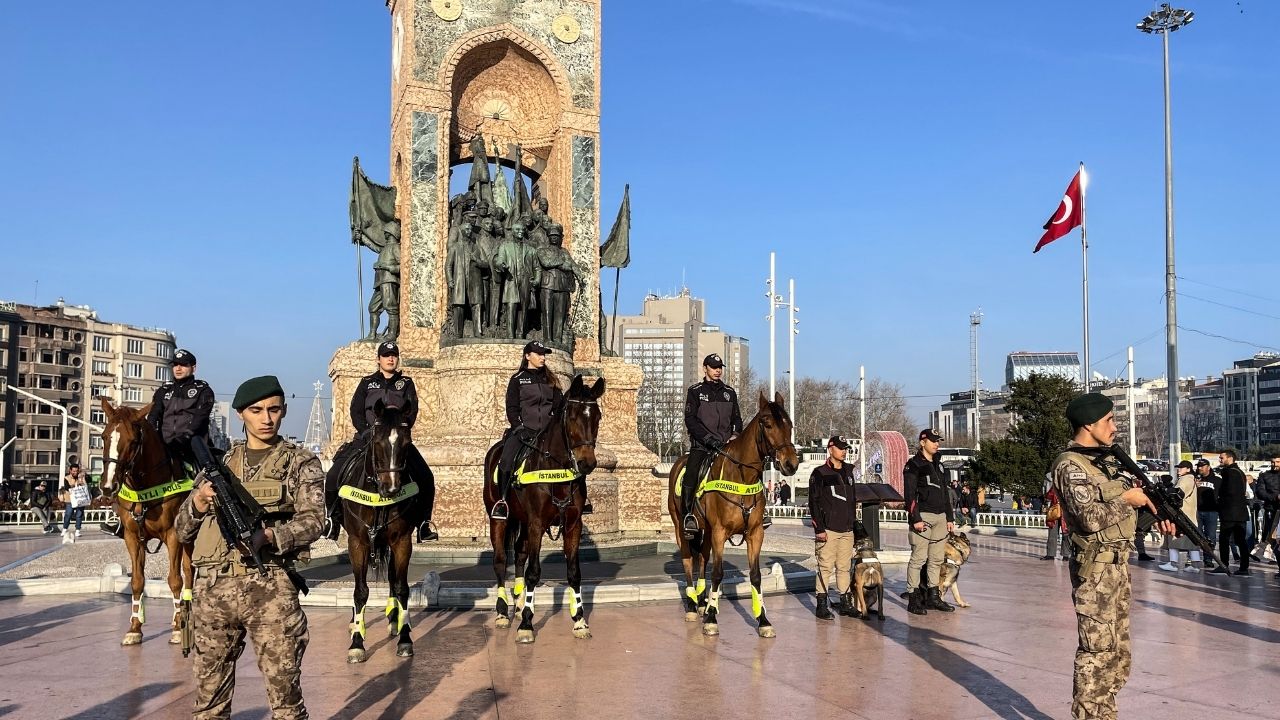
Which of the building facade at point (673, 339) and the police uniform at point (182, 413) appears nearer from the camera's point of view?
the police uniform at point (182, 413)

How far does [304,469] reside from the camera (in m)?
5.57

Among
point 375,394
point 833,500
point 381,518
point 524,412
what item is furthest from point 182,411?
point 833,500

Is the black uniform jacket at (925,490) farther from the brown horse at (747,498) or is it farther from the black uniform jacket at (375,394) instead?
the black uniform jacket at (375,394)

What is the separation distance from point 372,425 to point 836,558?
5436 millimetres

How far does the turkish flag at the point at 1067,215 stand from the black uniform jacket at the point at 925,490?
20917mm

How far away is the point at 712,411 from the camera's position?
1178 cm

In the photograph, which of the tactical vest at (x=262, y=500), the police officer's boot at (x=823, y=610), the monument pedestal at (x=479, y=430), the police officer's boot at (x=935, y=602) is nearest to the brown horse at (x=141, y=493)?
the tactical vest at (x=262, y=500)

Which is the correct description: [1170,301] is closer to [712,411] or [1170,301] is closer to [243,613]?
[712,411]

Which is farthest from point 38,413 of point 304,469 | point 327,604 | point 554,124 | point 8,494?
point 304,469

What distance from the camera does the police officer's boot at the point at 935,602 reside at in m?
12.4

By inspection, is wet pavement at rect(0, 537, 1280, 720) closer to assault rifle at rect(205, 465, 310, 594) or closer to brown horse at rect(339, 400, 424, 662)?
brown horse at rect(339, 400, 424, 662)

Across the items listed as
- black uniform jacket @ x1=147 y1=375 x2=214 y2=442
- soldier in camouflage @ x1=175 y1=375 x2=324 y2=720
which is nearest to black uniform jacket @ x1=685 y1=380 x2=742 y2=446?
black uniform jacket @ x1=147 y1=375 x2=214 y2=442

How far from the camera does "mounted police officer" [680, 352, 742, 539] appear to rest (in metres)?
11.4

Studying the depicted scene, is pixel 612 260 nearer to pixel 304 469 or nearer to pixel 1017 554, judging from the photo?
pixel 1017 554
